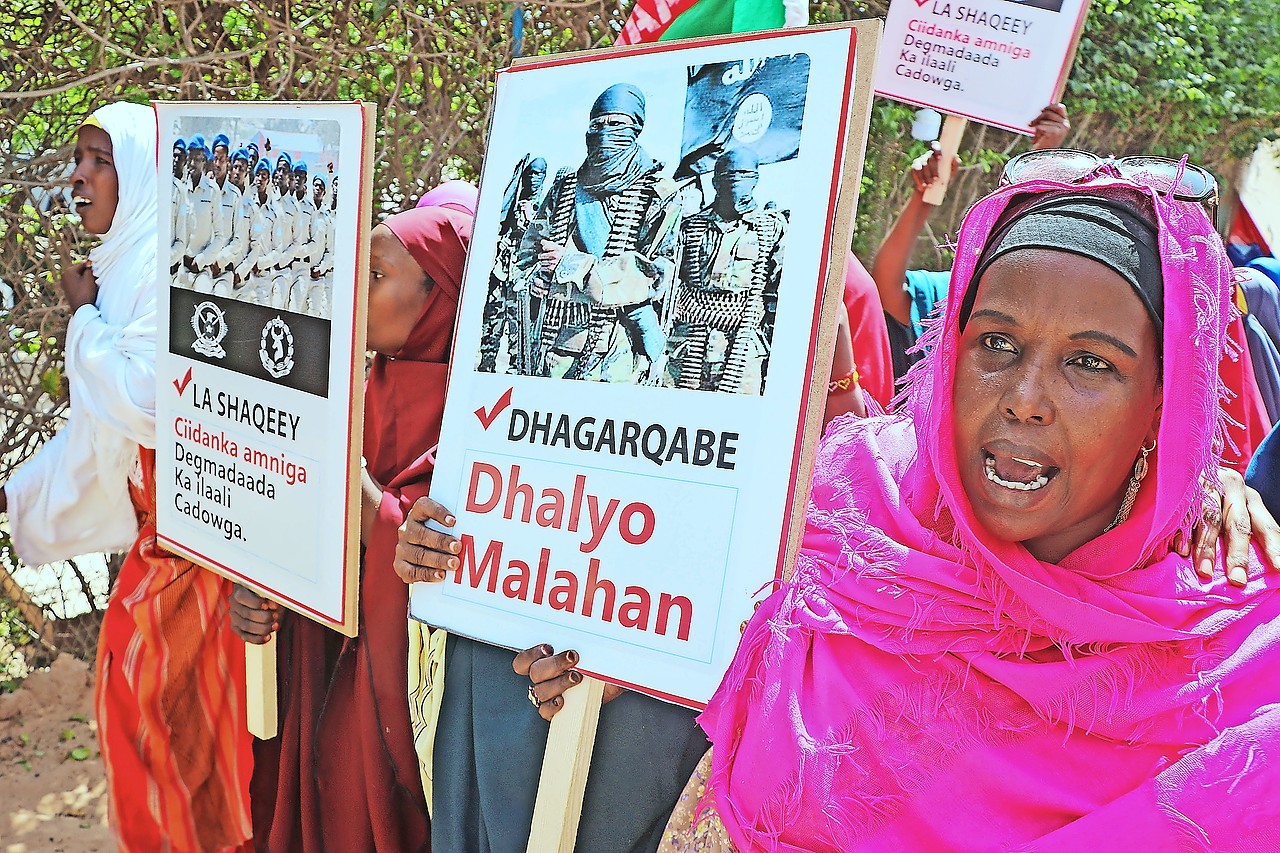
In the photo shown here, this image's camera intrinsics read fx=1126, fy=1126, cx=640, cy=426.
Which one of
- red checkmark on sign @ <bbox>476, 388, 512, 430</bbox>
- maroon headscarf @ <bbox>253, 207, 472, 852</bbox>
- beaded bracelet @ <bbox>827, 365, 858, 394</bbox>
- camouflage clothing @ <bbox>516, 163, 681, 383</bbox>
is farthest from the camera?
beaded bracelet @ <bbox>827, 365, 858, 394</bbox>

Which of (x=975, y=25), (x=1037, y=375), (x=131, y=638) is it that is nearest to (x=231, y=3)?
(x=131, y=638)

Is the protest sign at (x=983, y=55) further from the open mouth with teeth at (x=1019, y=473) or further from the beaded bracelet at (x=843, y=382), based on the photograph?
the open mouth with teeth at (x=1019, y=473)

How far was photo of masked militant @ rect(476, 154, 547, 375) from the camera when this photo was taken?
1961 millimetres

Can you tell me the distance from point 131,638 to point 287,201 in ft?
4.36

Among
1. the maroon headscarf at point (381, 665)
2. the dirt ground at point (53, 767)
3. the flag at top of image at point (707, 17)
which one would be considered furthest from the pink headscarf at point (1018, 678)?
the dirt ground at point (53, 767)

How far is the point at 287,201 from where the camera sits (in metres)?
2.32

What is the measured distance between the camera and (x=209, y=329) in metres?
2.55

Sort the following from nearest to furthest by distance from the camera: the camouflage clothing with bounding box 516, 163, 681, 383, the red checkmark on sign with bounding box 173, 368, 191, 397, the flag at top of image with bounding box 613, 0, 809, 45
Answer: the camouflage clothing with bounding box 516, 163, 681, 383, the flag at top of image with bounding box 613, 0, 809, 45, the red checkmark on sign with bounding box 173, 368, 191, 397

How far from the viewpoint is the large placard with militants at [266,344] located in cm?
219

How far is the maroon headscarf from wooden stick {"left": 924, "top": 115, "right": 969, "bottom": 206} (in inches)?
61.3

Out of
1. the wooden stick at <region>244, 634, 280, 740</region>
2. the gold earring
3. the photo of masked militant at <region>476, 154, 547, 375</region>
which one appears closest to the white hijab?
the wooden stick at <region>244, 634, 280, 740</region>

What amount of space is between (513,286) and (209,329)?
940 mm

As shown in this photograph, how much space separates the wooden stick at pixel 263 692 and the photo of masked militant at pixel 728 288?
1.43 metres

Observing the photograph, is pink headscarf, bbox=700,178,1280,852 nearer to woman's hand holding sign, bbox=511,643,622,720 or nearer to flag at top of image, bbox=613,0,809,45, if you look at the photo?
woman's hand holding sign, bbox=511,643,622,720
